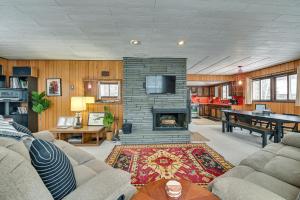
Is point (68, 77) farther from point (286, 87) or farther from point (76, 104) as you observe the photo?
point (286, 87)

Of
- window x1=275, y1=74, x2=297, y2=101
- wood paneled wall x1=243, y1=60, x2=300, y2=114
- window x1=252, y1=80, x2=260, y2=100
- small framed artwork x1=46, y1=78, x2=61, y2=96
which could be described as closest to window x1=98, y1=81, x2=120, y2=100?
small framed artwork x1=46, y1=78, x2=61, y2=96

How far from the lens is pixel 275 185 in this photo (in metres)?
1.41

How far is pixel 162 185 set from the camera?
54.2 inches

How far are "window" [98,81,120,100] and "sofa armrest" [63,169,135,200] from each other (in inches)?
149

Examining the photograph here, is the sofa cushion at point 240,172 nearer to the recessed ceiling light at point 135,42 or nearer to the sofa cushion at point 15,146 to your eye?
the sofa cushion at point 15,146

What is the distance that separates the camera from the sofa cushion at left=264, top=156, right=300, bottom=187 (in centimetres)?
148

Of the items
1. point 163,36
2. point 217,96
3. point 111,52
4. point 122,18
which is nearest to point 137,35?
point 163,36

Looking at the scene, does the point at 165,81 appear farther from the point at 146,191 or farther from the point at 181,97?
the point at 146,191

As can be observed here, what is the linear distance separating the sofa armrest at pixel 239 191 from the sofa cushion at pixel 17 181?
1.06 m

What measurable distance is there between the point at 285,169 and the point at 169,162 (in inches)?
69.0

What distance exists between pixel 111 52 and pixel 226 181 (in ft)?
12.2

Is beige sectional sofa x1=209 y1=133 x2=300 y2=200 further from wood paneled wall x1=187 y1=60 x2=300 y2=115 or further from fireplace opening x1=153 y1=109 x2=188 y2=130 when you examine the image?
wood paneled wall x1=187 y1=60 x2=300 y2=115

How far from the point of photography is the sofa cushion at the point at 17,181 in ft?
2.58

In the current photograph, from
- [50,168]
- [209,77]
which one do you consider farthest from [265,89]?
[50,168]
